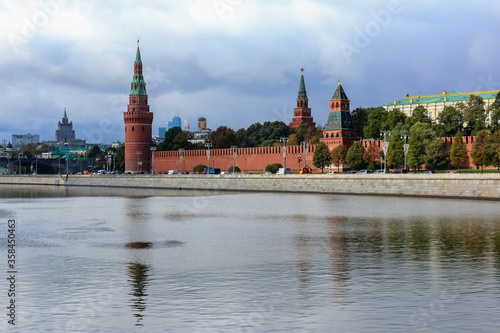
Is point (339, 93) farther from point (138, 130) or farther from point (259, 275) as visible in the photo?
point (259, 275)

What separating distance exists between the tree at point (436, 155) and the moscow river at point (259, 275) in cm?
3490

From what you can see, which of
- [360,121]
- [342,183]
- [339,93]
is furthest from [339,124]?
[342,183]

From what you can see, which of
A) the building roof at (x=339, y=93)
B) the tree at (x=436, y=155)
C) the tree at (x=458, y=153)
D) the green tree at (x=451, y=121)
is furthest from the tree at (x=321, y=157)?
the tree at (x=458, y=153)

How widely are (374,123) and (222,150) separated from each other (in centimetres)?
1930

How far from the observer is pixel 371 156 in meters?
73.6

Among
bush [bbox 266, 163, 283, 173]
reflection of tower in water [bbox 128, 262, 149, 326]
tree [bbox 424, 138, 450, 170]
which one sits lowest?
Result: reflection of tower in water [bbox 128, 262, 149, 326]

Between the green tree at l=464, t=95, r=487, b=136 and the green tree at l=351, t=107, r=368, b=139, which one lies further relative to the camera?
the green tree at l=351, t=107, r=368, b=139

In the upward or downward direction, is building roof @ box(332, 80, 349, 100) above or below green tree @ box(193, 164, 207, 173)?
above

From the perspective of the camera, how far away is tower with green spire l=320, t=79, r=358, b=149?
270ft

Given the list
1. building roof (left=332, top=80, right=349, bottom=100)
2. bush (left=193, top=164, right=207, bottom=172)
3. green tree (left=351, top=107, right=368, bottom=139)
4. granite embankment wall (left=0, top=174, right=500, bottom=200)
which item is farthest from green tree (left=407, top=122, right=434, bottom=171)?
bush (left=193, top=164, right=207, bottom=172)

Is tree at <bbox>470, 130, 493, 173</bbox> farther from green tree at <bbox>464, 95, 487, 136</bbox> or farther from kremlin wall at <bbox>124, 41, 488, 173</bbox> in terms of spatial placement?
green tree at <bbox>464, 95, 487, 136</bbox>

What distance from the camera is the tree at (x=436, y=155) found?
66.2 meters

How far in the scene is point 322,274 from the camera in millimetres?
16797

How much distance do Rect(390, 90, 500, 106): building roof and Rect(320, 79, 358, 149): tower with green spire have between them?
2718 centimetres
